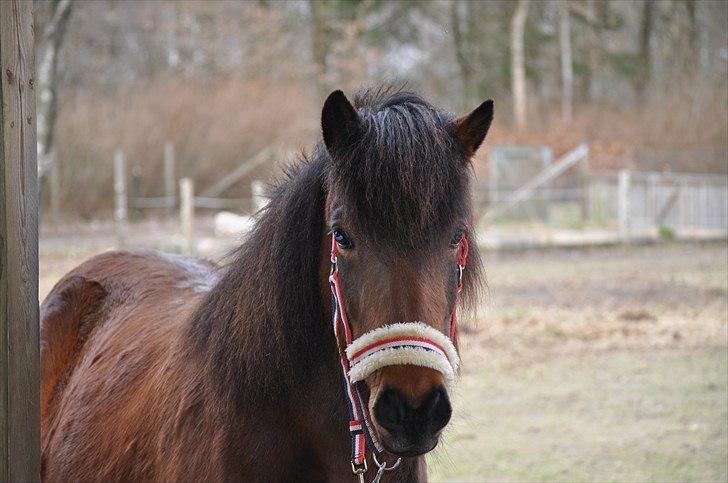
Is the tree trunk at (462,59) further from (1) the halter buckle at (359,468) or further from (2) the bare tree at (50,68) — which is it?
(1) the halter buckle at (359,468)

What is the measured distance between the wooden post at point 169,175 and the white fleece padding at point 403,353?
17.9m

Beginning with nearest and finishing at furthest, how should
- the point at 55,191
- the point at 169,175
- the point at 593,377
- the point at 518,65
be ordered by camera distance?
the point at 593,377 → the point at 55,191 → the point at 169,175 → the point at 518,65

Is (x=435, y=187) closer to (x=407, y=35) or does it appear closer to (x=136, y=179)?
(x=136, y=179)

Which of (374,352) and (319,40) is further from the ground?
(319,40)

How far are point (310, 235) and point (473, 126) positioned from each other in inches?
21.0

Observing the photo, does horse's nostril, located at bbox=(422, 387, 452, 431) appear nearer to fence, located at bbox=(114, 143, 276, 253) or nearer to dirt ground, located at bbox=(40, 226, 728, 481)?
dirt ground, located at bbox=(40, 226, 728, 481)

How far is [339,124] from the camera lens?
2.15 m

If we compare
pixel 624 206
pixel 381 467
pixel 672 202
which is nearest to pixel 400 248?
pixel 381 467

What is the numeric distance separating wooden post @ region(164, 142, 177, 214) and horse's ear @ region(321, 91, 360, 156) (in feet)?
58.0

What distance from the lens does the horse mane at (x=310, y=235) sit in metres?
2.05

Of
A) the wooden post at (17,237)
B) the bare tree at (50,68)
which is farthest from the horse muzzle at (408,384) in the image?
the bare tree at (50,68)

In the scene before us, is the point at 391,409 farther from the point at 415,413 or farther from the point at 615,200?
the point at 615,200

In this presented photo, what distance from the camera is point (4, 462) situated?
6.81ft

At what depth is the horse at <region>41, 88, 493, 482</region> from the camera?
198cm
